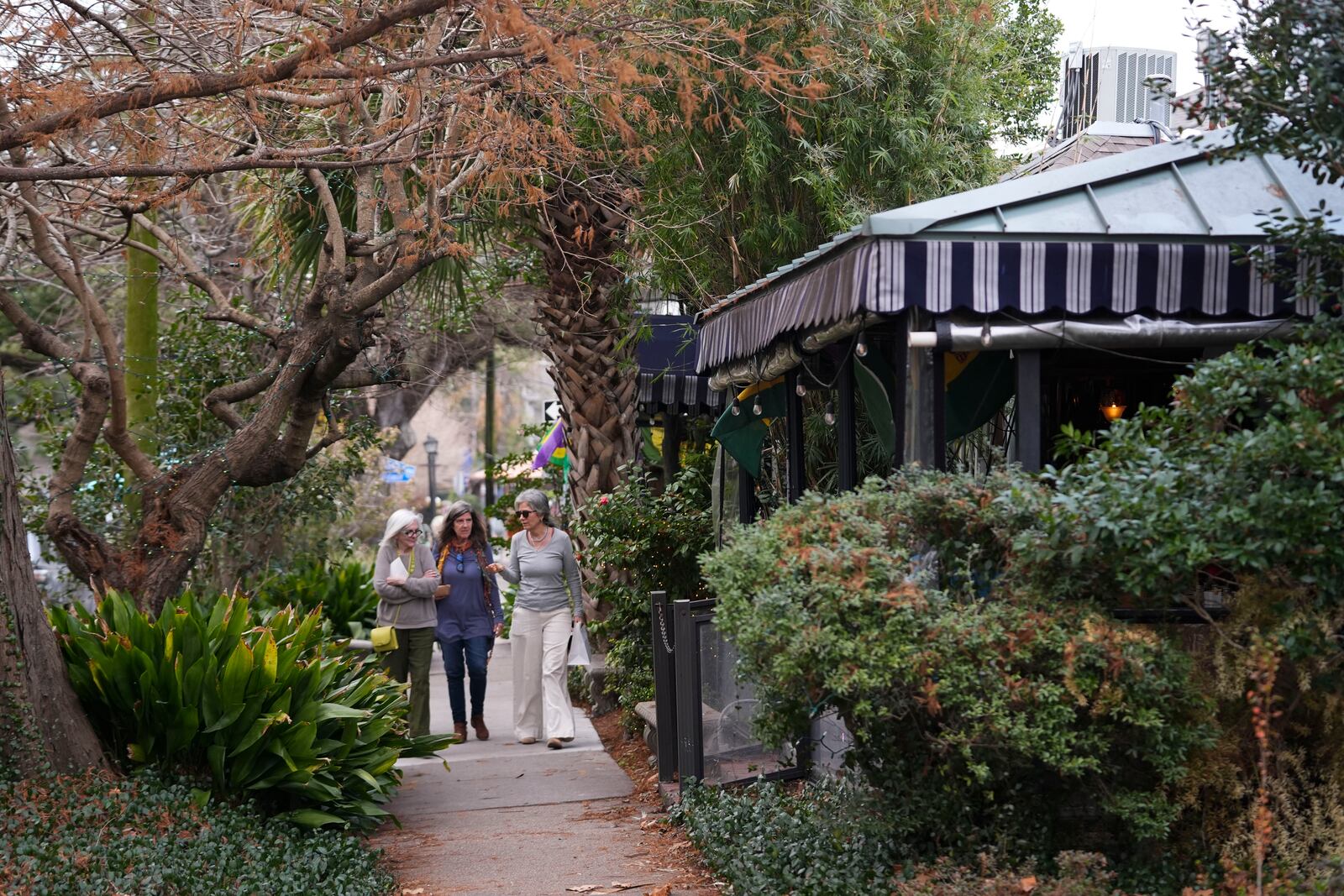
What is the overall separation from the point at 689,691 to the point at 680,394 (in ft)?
16.8

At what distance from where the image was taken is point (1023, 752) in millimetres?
4641

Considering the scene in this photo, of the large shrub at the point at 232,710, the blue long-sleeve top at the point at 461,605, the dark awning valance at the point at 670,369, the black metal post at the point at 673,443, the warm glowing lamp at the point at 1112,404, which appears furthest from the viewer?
the black metal post at the point at 673,443

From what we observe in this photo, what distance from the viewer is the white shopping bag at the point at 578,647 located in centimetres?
1009

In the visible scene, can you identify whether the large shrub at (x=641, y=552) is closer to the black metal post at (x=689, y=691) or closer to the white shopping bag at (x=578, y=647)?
the white shopping bag at (x=578, y=647)

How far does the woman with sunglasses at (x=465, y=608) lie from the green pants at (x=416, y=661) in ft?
0.71

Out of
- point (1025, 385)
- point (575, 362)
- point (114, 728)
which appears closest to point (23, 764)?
point (114, 728)

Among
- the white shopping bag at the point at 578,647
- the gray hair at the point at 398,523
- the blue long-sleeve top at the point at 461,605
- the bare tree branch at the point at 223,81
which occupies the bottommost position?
the white shopping bag at the point at 578,647

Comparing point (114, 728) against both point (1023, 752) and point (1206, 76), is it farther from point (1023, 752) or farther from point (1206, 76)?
point (1206, 76)

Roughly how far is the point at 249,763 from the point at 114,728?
2.96ft

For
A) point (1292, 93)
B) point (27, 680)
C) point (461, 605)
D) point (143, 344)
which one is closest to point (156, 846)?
point (27, 680)

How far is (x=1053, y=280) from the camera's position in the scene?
19.4 ft

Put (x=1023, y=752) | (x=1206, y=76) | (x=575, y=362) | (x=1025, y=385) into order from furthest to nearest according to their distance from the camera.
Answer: (x=575, y=362), (x=1025, y=385), (x=1206, y=76), (x=1023, y=752)

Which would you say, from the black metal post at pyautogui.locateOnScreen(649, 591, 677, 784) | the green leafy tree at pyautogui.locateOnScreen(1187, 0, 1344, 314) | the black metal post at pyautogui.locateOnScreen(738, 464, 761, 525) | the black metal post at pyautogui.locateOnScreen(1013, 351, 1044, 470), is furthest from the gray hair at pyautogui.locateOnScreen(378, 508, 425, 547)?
the green leafy tree at pyautogui.locateOnScreen(1187, 0, 1344, 314)

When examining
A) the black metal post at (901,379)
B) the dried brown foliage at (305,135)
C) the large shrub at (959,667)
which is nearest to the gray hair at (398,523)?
the dried brown foliage at (305,135)
